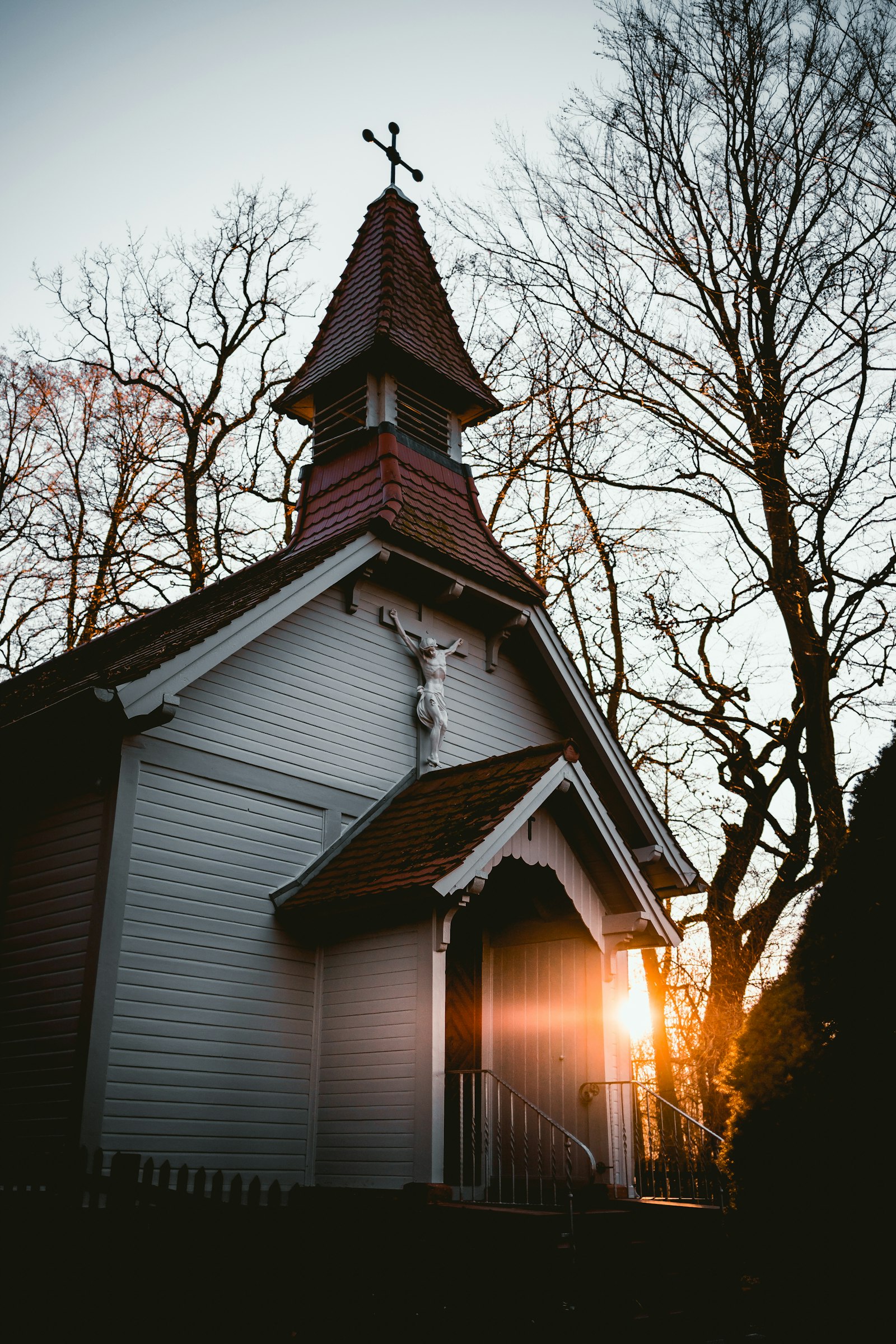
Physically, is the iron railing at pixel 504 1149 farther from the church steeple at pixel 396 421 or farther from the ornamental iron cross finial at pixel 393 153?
the ornamental iron cross finial at pixel 393 153

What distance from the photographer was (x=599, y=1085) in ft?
36.1

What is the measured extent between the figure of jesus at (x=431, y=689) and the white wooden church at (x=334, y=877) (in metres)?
0.03

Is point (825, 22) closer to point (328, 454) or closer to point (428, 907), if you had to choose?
point (328, 454)

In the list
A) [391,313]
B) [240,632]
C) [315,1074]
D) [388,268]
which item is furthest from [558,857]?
[388,268]

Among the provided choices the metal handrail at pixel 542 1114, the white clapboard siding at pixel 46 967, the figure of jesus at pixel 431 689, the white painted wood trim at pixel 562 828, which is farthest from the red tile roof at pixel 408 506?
the metal handrail at pixel 542 1114

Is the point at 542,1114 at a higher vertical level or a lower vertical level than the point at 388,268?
lower

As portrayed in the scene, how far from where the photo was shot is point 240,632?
10391 mm

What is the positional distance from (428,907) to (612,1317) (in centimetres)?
334

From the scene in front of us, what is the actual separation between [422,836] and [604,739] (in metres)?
4.00

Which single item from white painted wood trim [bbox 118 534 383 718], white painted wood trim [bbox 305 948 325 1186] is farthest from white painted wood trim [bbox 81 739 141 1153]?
white painted wood trim [bbox 305 948 325 1186]

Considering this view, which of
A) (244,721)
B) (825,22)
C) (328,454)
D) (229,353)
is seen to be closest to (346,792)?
(244,721)

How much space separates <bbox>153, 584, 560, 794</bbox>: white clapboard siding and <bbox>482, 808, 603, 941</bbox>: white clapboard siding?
6.24 ft

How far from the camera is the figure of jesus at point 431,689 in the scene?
492 inches

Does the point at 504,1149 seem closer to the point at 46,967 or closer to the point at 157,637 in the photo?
the point at 46,967
